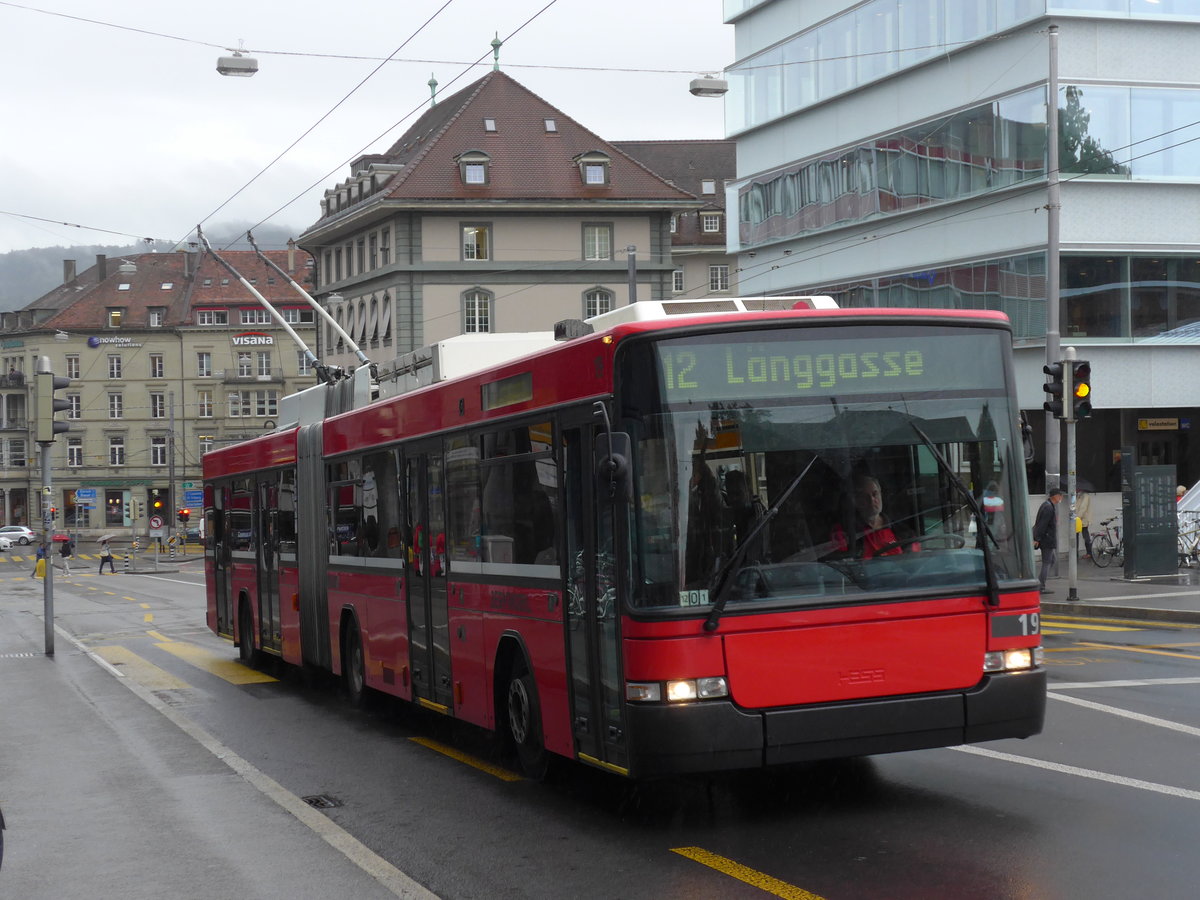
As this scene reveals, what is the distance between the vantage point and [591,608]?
8453mm

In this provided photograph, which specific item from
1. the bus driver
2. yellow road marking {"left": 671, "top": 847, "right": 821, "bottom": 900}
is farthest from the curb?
yellow road marking {"left": 671, "top": 847, "right": 821, "bottom": 900}

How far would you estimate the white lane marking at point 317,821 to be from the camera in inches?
285

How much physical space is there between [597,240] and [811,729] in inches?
2482

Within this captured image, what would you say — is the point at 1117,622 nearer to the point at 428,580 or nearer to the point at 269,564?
the point at 269,564

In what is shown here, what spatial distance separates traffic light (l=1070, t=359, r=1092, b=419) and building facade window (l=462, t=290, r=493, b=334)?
47091 millimetres

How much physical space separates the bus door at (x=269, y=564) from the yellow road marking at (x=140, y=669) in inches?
42.6

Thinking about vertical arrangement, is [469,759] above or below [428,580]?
below

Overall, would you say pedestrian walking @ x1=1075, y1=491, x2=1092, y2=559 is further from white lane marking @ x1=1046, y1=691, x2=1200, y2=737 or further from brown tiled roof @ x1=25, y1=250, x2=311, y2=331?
brown tiled roof @ x1=25, y1=250, x2=311, y2=331

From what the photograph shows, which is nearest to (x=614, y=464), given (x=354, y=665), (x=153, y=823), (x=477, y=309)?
(x=153, y=823)

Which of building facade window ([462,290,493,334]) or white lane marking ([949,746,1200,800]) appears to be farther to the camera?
building facade window ([462,290,493,334])

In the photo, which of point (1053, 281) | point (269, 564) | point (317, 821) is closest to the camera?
point (317, 821)

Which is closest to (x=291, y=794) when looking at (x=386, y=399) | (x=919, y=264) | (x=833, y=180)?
(x=386, y=399)

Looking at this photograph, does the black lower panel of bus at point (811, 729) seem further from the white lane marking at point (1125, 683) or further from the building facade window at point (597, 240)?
the building facade window at point (597, 240)

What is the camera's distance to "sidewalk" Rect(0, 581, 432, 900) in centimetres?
745
